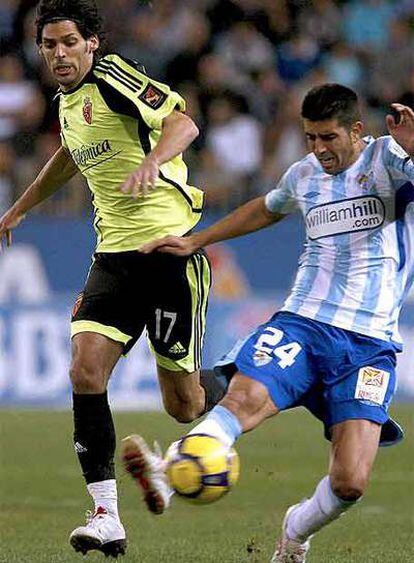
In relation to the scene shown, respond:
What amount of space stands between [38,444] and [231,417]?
6.80 m

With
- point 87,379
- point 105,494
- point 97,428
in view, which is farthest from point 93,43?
point 105,494

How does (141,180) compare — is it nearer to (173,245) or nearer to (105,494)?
(173,245)

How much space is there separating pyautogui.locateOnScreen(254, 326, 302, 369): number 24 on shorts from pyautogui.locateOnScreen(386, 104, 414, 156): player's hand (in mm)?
1004

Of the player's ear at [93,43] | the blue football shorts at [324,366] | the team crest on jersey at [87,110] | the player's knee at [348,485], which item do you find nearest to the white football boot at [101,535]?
the blue football shorts at [324,366]

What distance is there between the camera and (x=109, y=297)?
24.6 ft

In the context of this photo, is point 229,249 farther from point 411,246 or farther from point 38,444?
point 411,246

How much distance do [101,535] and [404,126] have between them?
240 cm

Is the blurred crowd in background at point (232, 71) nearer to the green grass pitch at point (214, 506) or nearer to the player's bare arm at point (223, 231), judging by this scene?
the green grass pitch at point (214, 506)

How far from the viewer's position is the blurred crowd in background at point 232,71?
1627cm

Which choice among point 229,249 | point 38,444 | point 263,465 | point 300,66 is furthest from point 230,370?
point 300,66

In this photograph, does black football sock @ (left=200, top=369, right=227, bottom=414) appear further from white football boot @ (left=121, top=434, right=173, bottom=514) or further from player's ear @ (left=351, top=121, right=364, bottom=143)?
player's ear @ (left=351, top=121, right=364, bottom=143)

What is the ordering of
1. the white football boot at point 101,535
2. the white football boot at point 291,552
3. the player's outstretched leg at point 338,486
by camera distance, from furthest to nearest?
the white football boot at point 101,535 → the white football boot at point 291,552 → the player's outstretched leg at point 338,486

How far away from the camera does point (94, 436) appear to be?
7.32 meters

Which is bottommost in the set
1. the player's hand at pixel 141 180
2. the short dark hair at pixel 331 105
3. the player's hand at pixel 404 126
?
the player's hand at pixel 141 180
